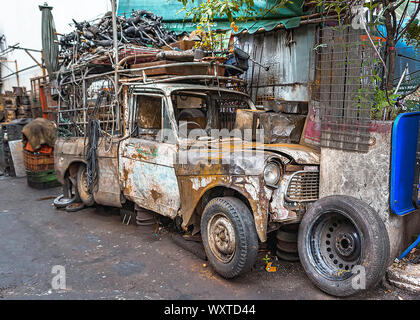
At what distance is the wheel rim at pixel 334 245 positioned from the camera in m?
2.93

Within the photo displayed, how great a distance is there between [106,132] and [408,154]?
4.12 metres

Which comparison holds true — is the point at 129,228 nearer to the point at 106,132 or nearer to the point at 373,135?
the point at 106,132

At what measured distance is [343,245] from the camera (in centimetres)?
303

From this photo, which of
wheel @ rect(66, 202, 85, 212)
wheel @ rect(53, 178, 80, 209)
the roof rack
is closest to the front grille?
the roof rack

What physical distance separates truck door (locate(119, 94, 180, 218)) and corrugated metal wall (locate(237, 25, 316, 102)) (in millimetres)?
2989

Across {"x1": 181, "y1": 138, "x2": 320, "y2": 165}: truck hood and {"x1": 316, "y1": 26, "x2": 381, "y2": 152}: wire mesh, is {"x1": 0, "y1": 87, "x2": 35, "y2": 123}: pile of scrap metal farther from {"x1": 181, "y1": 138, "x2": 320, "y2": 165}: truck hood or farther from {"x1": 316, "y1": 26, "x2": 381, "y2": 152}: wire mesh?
{"x1": 316, "y1": 26, "x2": 381, "y2": 152}: wire mesh

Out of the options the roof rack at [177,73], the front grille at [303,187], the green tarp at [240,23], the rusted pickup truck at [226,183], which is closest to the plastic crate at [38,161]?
the rusted pickup truck at [226,183]

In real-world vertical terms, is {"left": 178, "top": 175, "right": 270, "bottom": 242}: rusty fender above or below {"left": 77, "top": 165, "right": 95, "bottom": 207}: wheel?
above

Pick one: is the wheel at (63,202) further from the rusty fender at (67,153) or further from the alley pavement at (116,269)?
the alley pavement at (116,269)

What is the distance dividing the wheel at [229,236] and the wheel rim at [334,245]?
1.85 ft

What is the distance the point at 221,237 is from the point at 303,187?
975 millimetres

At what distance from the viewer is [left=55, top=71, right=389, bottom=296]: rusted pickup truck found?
9.82ft

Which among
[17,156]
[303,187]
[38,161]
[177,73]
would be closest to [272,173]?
[303,187]

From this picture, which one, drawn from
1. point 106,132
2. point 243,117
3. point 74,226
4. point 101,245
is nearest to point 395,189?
point 243,117
